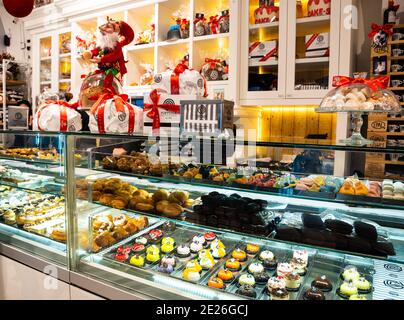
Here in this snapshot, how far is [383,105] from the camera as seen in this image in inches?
52.1

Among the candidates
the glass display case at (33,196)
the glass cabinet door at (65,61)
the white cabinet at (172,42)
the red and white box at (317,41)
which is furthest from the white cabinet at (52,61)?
the red and white box at (317,41)

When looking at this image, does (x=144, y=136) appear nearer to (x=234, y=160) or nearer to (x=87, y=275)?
(x=234, y=160)

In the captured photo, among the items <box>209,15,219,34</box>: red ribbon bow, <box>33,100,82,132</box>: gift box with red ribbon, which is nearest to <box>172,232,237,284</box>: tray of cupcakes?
<box>33,100,82,132</box>: gift box with red ribbon

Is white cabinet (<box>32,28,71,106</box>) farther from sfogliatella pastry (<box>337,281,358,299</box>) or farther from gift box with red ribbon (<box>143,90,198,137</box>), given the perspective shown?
sfogliatella pastry (<box>337,281,358,299</box>)

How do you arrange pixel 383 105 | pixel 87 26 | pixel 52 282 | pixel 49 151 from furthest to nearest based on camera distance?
pixel 87 26, pixel 49 151, pixel 52 282, pixel 383 105

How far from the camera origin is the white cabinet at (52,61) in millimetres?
4496

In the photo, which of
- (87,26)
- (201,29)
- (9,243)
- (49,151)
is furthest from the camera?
(87,26)

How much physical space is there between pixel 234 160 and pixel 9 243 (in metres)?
1.35

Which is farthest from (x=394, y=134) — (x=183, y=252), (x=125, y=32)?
(x=125, y=32)

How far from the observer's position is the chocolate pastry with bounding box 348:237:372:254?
1099mm

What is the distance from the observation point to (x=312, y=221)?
1.27m

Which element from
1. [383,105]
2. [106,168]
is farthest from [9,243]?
[383,105]
